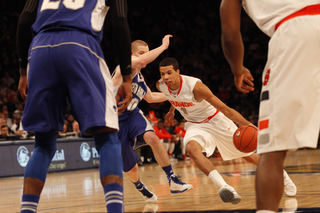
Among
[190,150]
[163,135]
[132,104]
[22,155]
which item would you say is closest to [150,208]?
[190,150]

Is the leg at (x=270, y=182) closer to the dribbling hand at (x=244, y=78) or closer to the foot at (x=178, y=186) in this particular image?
the dribbling hand at (x=244, y=78)

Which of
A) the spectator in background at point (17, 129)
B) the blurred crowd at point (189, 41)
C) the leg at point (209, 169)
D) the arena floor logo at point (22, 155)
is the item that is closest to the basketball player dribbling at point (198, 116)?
the leg at point (209, 169)

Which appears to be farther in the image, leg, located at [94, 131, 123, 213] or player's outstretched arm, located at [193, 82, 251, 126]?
player's outstretched arm, located at [193, 82, 251, 126]

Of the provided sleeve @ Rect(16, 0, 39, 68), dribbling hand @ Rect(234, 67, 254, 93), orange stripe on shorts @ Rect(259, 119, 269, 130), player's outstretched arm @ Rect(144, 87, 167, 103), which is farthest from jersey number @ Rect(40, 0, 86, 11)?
player's outstretched arm @ Rect(144, 87, 167, 103)

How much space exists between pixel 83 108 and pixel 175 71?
3.52 meters

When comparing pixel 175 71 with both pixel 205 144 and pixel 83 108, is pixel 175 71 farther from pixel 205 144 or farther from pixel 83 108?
pixel 83 108

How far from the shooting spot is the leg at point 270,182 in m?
1.92

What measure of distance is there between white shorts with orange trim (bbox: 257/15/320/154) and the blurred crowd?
1481cm

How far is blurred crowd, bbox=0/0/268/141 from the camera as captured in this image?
17203 mm

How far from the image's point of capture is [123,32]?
235 cm

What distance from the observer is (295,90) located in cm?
192

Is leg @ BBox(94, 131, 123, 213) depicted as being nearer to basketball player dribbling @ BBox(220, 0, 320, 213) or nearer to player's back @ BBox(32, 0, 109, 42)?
player's back @ BBox(32, 0, 109, 42)

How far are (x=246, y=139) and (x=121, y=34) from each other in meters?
2.45

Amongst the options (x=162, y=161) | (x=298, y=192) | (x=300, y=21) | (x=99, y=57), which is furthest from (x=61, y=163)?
(x=300, y=21)
